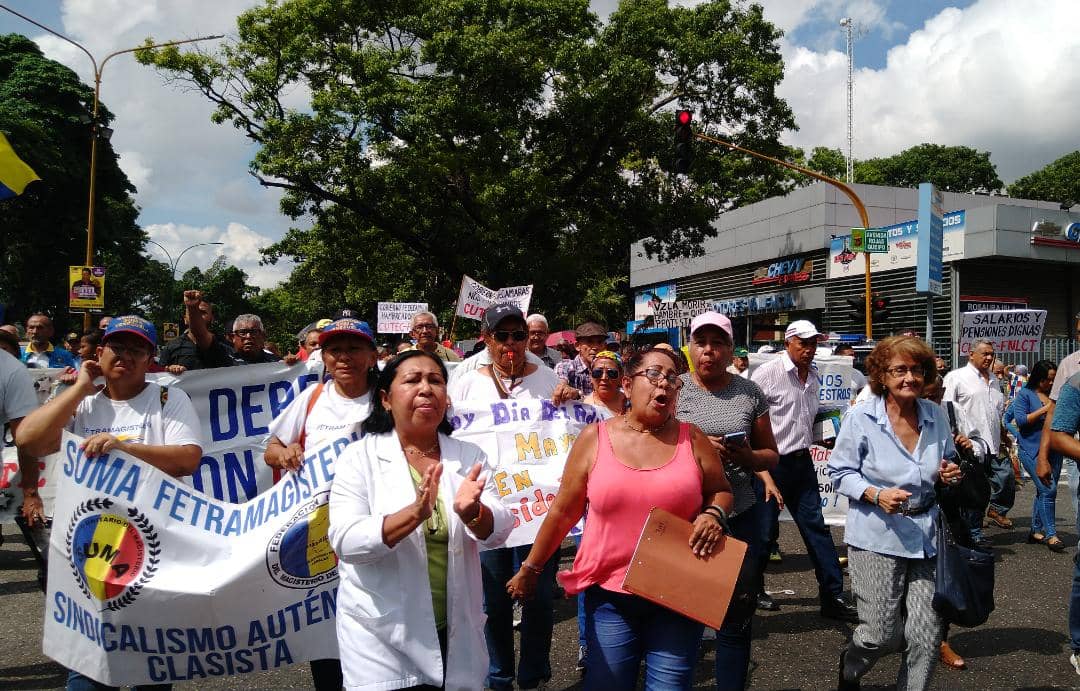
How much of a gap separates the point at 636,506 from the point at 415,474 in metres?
0.80

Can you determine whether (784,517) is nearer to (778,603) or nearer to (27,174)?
(778,603)

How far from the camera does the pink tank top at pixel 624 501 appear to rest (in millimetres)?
3021

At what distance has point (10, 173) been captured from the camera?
20.3ft

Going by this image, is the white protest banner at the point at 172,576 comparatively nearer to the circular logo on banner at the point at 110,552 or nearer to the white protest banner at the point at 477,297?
the circular logo on banner at the point at 110,552

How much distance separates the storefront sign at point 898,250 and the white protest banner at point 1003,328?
28.5 feet

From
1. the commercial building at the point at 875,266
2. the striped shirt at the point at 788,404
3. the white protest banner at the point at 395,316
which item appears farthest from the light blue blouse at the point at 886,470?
the commercial building at the point at 875,266

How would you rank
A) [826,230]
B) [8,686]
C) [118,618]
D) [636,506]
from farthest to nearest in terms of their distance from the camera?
[826,230] → [8,686] → [118,618] → [636,506]

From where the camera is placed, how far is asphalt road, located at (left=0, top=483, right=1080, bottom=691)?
458cm

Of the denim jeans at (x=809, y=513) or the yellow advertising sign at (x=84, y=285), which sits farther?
the yellow advertising sign at (x=84, y=285)

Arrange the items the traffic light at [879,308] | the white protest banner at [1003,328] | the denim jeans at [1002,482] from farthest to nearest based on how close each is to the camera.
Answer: the traffic light at [879,308] < the white protest banner at [1003,328] < the denim jeans at [1002,482]

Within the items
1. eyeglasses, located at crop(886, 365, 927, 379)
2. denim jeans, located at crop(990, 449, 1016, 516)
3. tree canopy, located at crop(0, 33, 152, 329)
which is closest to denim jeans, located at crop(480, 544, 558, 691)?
eyeglasses, located at crop(886, 365, 927, 379)

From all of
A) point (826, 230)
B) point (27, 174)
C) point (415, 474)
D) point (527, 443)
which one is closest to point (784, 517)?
point (527, 443)

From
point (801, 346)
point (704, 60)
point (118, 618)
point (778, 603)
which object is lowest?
point (778, 603)

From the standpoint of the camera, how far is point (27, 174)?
6.27 metres
